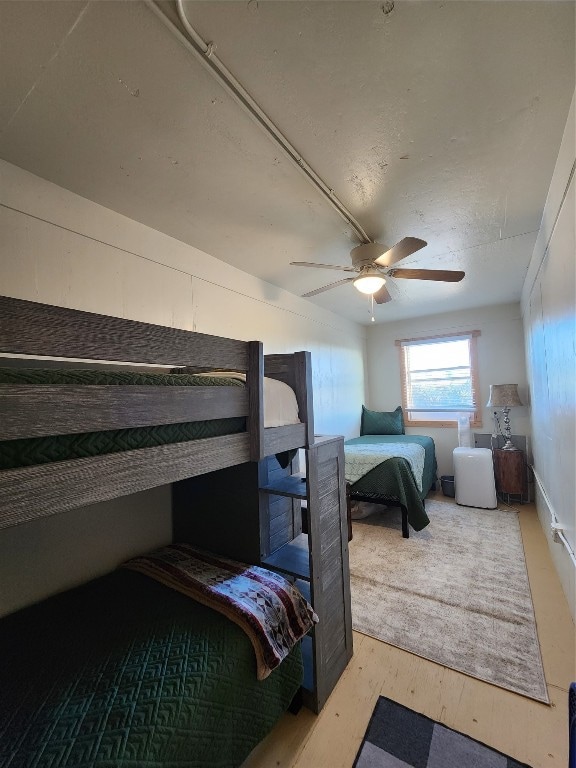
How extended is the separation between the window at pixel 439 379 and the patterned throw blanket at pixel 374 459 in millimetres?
1397

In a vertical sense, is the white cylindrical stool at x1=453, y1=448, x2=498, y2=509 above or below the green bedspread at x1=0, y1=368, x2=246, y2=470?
below

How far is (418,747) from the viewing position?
1.28m

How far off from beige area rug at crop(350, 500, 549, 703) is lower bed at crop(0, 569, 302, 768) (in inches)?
36.0

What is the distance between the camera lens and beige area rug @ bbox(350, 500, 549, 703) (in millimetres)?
1689

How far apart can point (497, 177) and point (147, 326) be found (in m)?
1.99

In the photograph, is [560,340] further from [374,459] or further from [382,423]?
[382,423]

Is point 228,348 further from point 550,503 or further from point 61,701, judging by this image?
point 550,503

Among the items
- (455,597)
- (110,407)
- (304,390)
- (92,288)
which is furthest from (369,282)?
(455,597)

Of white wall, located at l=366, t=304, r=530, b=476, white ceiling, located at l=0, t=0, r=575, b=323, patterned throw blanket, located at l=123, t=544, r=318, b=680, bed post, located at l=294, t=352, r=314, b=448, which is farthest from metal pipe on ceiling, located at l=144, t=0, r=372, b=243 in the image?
white wall, located at l=366, t=304, r=530, b=476

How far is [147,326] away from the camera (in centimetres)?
94

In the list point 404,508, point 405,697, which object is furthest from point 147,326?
point 404,508

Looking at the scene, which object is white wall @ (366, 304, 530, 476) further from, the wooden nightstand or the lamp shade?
the wooden nightstand

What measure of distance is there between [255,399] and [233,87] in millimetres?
1165

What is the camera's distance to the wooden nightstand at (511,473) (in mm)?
3789
